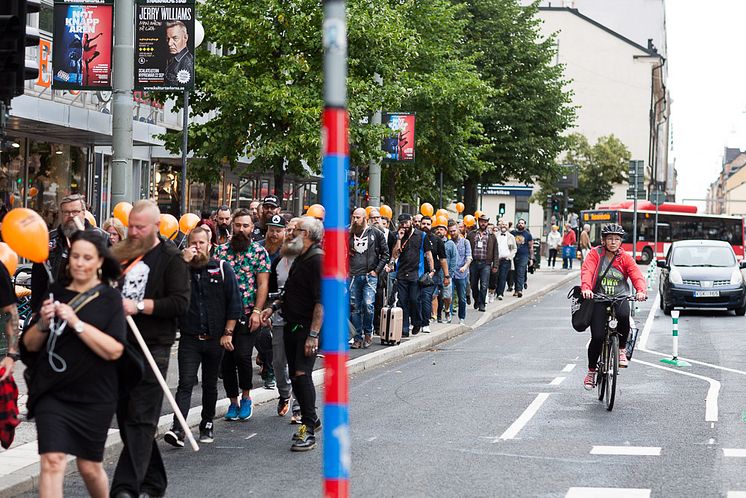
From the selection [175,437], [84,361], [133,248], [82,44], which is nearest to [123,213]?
[82,44]

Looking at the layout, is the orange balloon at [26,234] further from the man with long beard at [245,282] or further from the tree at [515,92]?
the tree at [515,92]

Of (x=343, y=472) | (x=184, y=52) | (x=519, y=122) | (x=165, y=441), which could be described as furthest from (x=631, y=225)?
(x=343, y=472)

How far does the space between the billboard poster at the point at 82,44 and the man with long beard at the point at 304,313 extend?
523 centimetres

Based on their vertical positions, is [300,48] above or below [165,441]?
above

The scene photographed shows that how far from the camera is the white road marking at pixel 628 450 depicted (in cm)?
923

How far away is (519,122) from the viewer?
1681 inches

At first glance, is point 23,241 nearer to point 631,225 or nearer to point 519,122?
point 519,122

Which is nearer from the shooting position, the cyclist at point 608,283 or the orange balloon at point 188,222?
the cyclist at point 608,283

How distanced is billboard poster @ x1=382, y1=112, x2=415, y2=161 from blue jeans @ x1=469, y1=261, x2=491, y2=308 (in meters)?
2.95

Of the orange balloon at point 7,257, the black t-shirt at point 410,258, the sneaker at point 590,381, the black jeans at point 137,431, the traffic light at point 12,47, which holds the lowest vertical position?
the sneaker at point 590,381

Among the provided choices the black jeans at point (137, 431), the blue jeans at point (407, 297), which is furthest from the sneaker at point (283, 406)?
the blue jeans at point (407, 297)

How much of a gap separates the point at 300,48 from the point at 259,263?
12.3 meters

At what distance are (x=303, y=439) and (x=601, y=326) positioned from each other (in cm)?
418

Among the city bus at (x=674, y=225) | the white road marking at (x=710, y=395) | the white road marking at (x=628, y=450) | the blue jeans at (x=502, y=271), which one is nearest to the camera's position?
the white road marking at (x=628, y=450)
